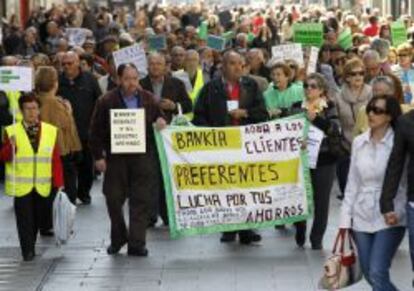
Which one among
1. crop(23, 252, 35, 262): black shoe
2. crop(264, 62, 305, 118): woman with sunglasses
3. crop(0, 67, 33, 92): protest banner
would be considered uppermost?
crop(0, 67, 33, 92): protest banner

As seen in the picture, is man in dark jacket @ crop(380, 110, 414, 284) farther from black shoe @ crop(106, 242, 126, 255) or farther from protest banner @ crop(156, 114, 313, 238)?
black shoe @ crop(106, 242, 126, 255)

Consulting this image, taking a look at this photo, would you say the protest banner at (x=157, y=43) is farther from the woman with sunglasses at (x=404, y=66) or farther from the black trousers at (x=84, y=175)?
the black trousers at (x=84, y=175)

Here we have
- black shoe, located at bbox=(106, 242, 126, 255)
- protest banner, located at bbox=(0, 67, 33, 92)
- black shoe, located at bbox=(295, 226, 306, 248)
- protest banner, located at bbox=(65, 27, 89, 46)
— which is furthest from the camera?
protest banner, located at bbox=(65, 27, 89, 46)

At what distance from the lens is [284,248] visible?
14.7 meters

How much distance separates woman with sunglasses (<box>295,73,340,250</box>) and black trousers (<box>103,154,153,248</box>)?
153cm

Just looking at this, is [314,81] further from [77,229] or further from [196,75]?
[196,75]

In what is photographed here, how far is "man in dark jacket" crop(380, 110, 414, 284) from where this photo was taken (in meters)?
10.3

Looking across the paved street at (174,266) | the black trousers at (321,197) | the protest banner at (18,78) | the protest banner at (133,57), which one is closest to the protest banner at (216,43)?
the protest banner at (133,57)

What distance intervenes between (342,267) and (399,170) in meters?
0.75

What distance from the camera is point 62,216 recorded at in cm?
1431

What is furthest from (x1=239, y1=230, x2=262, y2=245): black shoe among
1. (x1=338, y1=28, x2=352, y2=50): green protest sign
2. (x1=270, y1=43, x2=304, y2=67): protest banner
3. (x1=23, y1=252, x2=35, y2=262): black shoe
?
(x1=338, y1=28, x2=352, y2=50): green protest sign

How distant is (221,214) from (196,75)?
5.13m

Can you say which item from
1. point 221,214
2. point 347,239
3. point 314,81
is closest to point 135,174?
point 221,214

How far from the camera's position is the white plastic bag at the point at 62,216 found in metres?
14.3
